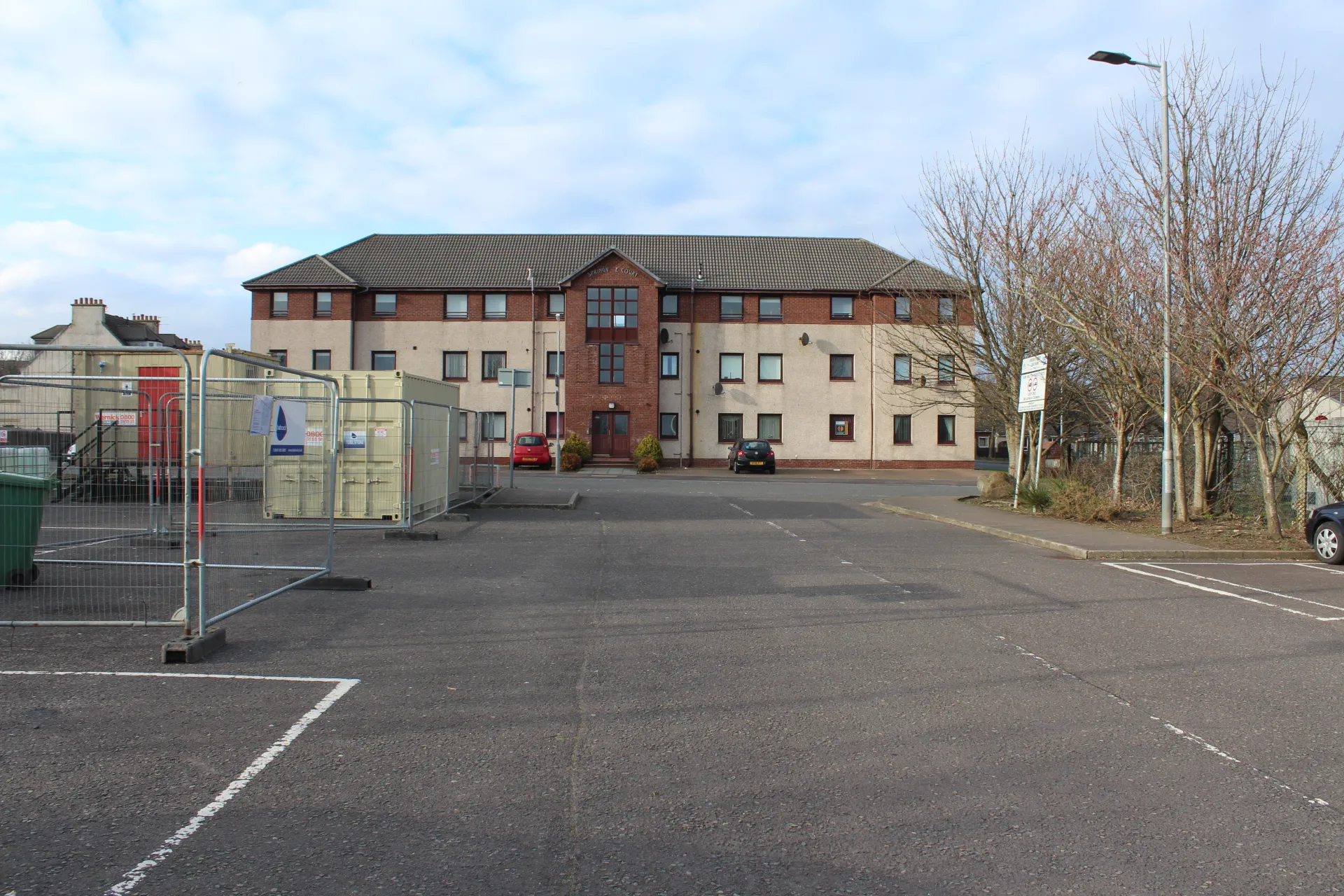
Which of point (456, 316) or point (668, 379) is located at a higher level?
point (456, 316)

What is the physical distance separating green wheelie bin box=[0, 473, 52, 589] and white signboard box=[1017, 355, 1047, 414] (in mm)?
17045

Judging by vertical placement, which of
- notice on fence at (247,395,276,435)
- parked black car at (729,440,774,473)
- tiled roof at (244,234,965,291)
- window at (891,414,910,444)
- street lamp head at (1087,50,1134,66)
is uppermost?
tiled roof at (244,234,965,291)

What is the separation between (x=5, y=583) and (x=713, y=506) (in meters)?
14.9

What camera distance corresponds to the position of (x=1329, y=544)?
12844 millimetres

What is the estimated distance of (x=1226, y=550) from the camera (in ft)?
45.2

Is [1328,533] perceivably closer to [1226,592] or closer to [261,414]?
[1226,592]

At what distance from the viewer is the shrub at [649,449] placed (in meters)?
43.2

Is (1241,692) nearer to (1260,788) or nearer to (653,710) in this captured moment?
(1260,788)

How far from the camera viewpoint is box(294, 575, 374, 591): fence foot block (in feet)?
31.4

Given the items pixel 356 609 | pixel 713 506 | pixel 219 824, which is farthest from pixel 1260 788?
pixel 713 506

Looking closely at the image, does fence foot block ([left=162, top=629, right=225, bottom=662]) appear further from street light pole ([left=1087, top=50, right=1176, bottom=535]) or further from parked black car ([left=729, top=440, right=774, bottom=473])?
parked black car ([left=729, top=440, right=774, bottom=473])

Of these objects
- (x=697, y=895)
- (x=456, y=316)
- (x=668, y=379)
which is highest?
(x=456, y=316)

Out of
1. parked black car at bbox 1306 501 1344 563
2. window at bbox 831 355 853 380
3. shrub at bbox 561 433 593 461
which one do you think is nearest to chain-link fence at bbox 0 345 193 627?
parked black car at bbox 1306 501 1344 563

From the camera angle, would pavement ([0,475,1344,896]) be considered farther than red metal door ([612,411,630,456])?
No
